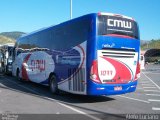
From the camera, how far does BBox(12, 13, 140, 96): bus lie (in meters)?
12.7

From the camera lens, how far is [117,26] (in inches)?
523

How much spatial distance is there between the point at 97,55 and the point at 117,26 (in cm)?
159

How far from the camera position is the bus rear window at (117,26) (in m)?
12.9

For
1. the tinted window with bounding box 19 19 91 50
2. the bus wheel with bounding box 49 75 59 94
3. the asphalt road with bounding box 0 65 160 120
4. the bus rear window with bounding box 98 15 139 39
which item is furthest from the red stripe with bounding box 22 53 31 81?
the bus rear window with bounding box 98 15 139 39

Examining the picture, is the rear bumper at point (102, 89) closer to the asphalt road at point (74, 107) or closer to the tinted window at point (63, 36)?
the asphalt road at point (74, 107)

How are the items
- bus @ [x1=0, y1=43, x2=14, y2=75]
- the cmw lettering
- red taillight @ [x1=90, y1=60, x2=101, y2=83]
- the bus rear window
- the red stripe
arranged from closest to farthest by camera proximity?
red taillight @ [x1=90, y1=60, x2=101, y2=83] → the bus rear window → the cmw lettering → the red stripe → bus @ [x1=0, y1=43, x2=14, y2=75]

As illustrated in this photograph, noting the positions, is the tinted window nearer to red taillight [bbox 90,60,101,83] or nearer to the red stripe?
red taillight [bbox 90,60,101,83]

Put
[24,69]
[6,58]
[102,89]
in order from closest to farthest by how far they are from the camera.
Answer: [102,89]
[24,69]
[6,58]

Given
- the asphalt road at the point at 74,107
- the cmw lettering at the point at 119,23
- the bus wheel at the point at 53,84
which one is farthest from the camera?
the bus wheel at the point at 53,84

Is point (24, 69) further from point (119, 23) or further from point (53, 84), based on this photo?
point (119, 23)

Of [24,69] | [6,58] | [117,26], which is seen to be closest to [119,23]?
[117,26]

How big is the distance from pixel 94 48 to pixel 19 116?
4.05 meters

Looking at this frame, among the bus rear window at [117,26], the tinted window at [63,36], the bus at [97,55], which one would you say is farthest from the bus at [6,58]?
the bus rear window at [117,26]

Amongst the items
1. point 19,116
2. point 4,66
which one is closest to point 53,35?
point 19,116
